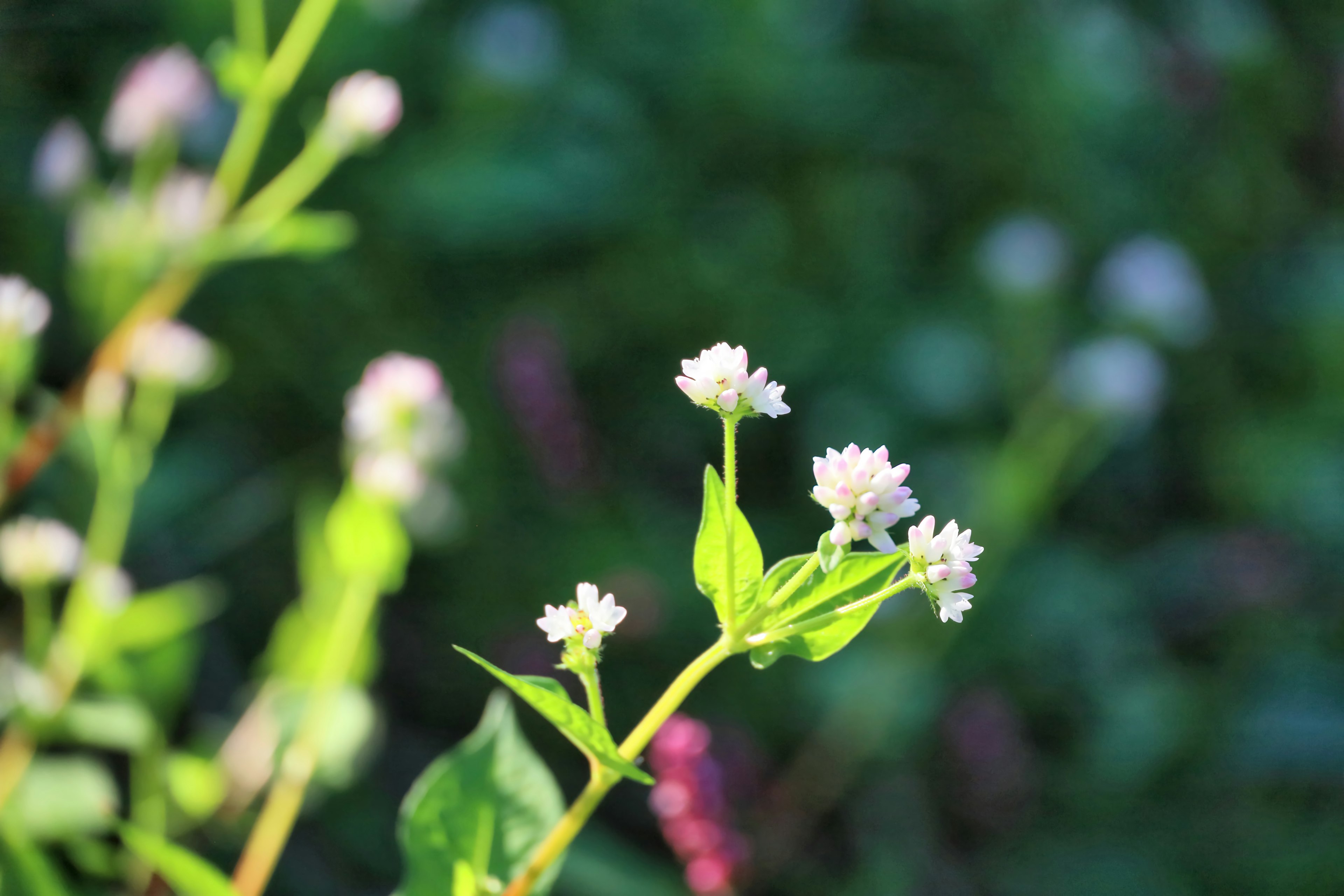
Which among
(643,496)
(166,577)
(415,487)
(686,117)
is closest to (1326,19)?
(686,117)

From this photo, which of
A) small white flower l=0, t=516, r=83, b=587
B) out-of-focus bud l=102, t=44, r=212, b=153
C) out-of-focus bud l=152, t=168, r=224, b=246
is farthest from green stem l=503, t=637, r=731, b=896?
out-of-focus bud l=102, t=44, r=212, b=153

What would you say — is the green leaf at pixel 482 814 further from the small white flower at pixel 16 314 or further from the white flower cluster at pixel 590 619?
the small white flower at pixel 16 314

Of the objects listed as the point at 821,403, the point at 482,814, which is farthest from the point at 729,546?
the point at 821,403

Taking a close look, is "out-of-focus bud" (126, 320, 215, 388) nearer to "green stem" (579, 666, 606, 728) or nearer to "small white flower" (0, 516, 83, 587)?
"small white flower" (0, 516, 83, 587)

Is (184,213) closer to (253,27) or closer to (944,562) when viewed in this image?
(253,27)

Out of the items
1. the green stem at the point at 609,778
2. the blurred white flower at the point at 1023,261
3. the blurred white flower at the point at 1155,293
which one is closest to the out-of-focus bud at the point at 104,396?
the green stem at the point at 609,778

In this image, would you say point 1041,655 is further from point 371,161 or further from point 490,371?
point 371,161
